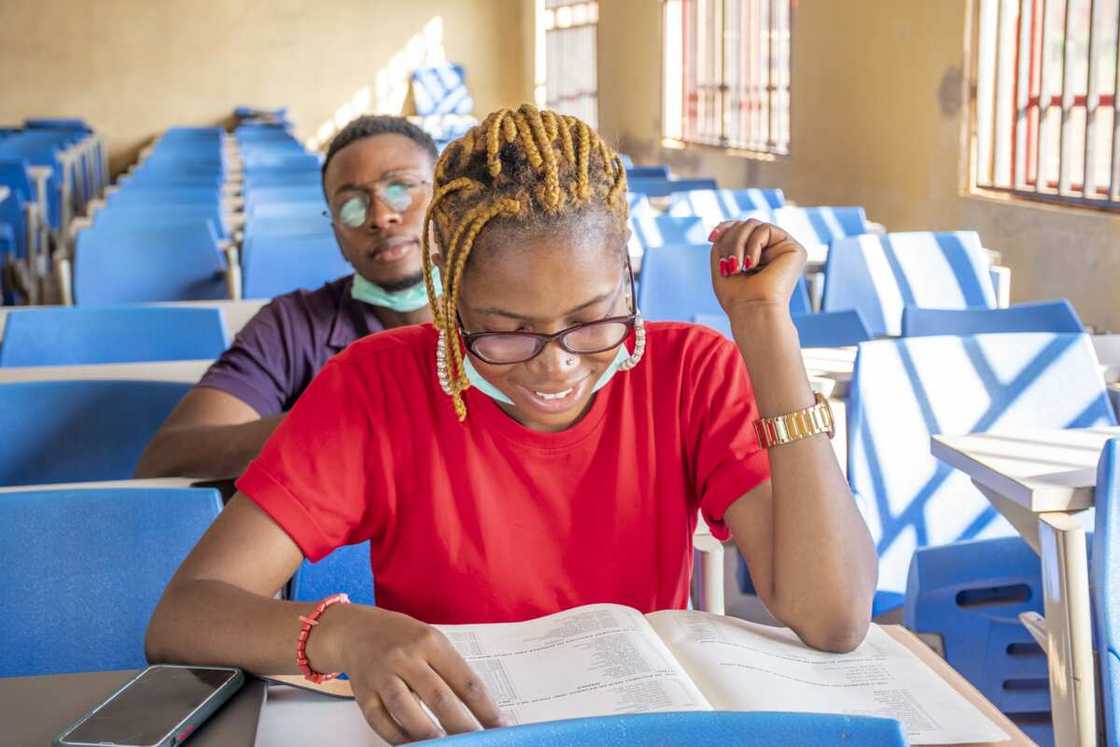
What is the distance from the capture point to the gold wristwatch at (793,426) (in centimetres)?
137

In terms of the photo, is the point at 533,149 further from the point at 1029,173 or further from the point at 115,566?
the point at 1029,173

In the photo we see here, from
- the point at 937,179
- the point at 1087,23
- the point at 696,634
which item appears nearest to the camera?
the point at 696,634

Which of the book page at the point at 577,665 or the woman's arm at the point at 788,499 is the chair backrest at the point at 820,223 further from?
the book page at the point at 577,665

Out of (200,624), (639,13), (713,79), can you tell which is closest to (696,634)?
(200,624)

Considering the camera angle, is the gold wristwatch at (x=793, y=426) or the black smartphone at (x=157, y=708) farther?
the gold wristwatch at (x=793, y=426)

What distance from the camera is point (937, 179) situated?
22.0 ft

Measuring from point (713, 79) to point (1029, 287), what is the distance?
18.6 ft

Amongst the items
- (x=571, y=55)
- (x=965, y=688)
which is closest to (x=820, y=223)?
(x=965, y=688)

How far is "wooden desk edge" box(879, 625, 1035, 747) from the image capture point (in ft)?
3.55

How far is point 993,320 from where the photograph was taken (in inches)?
127

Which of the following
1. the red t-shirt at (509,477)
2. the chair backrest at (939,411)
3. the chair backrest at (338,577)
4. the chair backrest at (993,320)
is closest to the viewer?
the red t-shirt at (509,477)

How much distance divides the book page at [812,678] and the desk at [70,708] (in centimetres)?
38

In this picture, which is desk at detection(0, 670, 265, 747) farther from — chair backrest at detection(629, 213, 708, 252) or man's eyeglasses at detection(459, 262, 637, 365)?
chair backrest at detection(629, 213, 708, 252)

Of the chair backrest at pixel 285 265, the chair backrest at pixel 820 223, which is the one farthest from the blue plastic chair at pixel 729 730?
the chair backrest at pixel 820 223
